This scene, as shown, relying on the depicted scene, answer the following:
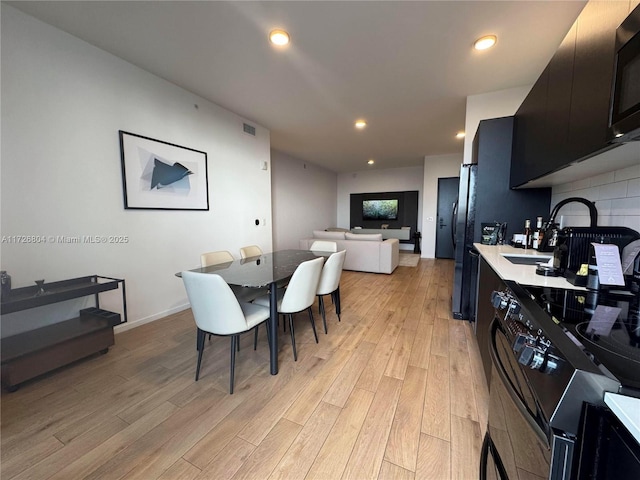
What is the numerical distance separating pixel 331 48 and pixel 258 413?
2.87 m

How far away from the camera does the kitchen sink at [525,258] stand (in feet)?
5.70

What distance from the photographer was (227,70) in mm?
2570

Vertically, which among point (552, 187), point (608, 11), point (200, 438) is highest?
point (608, 11)

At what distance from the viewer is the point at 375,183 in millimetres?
8047

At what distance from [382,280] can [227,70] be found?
376 cm

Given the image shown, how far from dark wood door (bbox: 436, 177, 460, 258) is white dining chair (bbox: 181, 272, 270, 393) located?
19.3 feet

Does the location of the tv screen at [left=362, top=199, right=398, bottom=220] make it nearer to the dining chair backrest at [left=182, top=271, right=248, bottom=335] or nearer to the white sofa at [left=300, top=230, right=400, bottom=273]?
the white sofa at [left=300, top=230, right=400, bottom=273]

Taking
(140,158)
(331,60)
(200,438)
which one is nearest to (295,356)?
(200,438)

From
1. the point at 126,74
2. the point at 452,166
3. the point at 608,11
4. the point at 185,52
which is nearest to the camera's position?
the point at 608,11

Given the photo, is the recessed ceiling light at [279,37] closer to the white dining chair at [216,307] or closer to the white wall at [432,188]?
the white dining chair at [216,307]

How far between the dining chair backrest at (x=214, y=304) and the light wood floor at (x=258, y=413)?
444mm

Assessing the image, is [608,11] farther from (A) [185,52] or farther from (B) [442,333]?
(A) [185,52]

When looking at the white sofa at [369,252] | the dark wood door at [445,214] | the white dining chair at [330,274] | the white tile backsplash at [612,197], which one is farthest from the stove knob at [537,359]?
the dark wood door at [445,214]

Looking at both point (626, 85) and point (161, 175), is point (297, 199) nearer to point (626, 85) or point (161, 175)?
point (161, 175)
